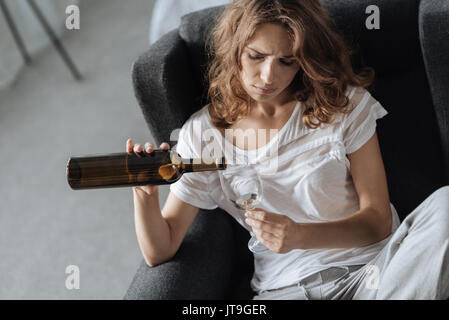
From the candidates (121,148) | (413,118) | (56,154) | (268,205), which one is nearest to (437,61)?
(413,118)

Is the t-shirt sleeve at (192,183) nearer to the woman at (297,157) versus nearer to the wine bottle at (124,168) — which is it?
the woman at (297,157)

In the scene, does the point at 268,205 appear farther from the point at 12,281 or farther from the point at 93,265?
the point at 12,281

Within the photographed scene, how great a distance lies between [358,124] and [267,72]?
271mm

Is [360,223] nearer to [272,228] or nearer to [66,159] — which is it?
[272,228]

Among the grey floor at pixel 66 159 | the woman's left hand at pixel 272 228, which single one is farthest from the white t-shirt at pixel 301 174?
the grey floor at pixel 66 159

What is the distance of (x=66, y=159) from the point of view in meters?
2.52

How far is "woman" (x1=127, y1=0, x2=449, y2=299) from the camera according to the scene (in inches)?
43.3

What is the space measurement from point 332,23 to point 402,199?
0.53 m

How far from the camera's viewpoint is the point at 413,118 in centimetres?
136

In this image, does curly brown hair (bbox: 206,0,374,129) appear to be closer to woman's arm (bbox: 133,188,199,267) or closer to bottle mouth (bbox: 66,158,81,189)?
woman's arm (bbox: 133,188,199,267)

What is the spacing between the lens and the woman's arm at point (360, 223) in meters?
1.07

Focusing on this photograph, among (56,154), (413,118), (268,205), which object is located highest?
(413,118)

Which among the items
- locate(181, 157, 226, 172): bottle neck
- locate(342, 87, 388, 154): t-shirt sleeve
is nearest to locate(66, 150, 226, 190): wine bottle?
locate(181, 157, 226, 172): bottle neck

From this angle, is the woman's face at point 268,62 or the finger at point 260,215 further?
the woman's face at point 268,62
